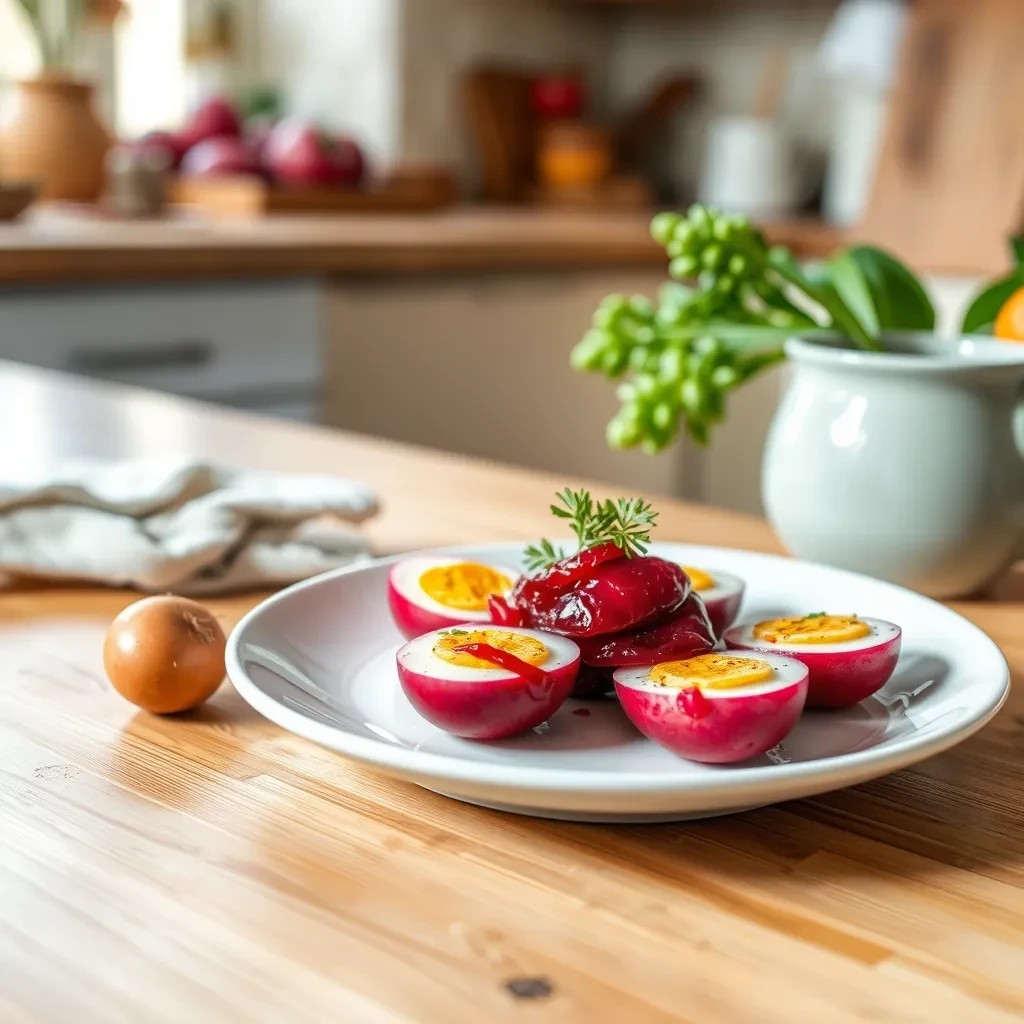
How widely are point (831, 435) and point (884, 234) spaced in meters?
2.08

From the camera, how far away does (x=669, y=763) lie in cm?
54

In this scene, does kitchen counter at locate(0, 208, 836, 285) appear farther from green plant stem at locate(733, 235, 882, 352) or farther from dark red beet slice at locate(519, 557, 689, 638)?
dark red beet slice at locate(519, 557, 689, 638)

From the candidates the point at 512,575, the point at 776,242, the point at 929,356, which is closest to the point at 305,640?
the point at 512,575

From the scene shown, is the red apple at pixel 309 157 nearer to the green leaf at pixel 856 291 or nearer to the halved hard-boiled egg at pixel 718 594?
the green leaf at pixel 856 291

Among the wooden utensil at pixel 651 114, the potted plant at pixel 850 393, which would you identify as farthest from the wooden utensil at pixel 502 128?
the potted plant at pixel 850 393

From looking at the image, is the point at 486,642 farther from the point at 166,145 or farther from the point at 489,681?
the point at 166,145

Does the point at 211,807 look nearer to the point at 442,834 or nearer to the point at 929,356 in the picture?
the point at 442,834

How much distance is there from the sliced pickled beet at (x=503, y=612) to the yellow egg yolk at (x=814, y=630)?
10cm

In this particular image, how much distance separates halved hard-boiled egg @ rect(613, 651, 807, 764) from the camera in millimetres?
504

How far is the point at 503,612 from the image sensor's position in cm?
60

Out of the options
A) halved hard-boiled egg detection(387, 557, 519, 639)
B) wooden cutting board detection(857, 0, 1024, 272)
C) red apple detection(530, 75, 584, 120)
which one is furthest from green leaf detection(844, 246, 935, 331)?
red apple detection(530, 75, 584, 120)

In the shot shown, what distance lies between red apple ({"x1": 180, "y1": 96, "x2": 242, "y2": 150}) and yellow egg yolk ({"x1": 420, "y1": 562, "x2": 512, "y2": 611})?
2.76 metres

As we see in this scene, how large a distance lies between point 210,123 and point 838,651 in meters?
2.92

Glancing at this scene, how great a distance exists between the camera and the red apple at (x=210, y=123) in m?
3.23
